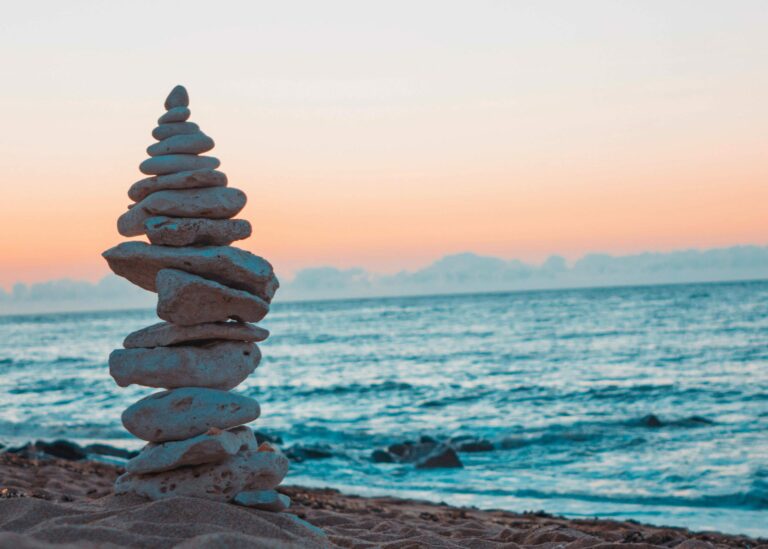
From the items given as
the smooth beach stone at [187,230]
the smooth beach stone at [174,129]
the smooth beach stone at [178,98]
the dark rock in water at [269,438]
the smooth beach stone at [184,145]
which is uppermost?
the smooth beach stone at [178,98]

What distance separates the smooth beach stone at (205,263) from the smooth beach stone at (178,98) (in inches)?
47.8

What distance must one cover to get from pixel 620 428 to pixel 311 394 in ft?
41.0

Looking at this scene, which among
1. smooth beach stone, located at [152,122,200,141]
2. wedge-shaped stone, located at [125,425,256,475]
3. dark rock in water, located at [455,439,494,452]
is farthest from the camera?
dark rock in water, located at [455,439,494,452]

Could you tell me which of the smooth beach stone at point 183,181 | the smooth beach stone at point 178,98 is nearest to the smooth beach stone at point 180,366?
the smooth beach stone at point 183,181

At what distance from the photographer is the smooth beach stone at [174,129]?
7125 mm

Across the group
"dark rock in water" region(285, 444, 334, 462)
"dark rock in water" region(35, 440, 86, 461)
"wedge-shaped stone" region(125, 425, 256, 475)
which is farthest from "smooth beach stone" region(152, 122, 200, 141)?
"dark rock in water" region(285, 444, 334, 462)

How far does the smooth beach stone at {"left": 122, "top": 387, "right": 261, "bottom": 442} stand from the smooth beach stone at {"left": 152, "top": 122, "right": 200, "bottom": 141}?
2.11 metres

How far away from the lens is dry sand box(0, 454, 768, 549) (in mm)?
5180

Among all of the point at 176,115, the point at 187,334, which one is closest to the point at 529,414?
the point at 187,334

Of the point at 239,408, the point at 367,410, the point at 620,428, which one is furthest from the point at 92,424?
the point at 239,408

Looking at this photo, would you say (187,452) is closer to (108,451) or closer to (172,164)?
(172,164)

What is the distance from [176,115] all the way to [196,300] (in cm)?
159

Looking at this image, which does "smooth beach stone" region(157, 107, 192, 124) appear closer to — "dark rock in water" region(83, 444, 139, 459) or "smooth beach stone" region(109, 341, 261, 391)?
"smooth beach stone" region(109, 341, 261, 391)

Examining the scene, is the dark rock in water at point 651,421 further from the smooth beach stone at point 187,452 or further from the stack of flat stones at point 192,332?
the smooth beach stone at point 187,452
